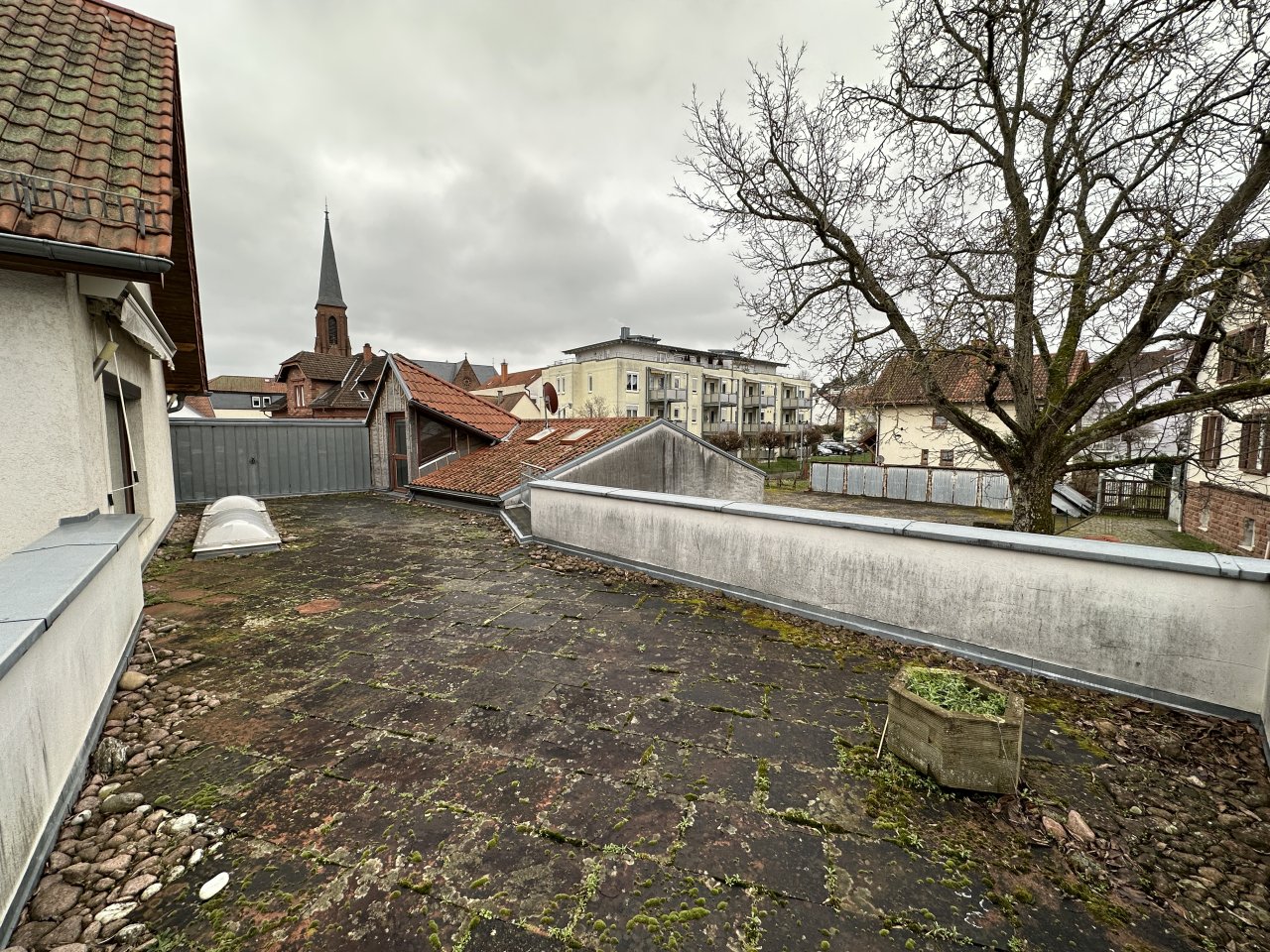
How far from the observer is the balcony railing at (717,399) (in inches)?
1975

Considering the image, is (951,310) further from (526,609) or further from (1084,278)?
(526,609)

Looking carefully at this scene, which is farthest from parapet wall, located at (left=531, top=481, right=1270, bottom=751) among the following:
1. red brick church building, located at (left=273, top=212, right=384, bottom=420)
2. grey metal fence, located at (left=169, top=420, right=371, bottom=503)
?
red brick church building, located at (left=273, top=212, right=384, bottom=420)

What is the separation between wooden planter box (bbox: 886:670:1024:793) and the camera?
91.0 inches

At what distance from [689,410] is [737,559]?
145 ft

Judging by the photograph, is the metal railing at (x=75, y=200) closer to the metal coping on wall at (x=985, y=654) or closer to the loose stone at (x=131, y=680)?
the loose stone at (x=131, y=680)

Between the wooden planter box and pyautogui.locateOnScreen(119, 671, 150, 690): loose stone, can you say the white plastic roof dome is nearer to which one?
pyautogui.locateOnScreen(119, 671, 150, 690): loose stone

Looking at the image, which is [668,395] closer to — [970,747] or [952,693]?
[952,693]

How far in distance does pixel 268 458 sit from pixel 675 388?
37.2 meters

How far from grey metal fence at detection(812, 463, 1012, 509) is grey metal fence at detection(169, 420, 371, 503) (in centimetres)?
1972

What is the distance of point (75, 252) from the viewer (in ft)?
9.95

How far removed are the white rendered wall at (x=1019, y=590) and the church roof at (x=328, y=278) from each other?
56904 mm

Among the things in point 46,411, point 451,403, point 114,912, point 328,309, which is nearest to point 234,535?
point 46,411

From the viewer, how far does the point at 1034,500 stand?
7.16 m

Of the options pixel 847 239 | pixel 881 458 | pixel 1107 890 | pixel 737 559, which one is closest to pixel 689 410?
pixel 881 458
